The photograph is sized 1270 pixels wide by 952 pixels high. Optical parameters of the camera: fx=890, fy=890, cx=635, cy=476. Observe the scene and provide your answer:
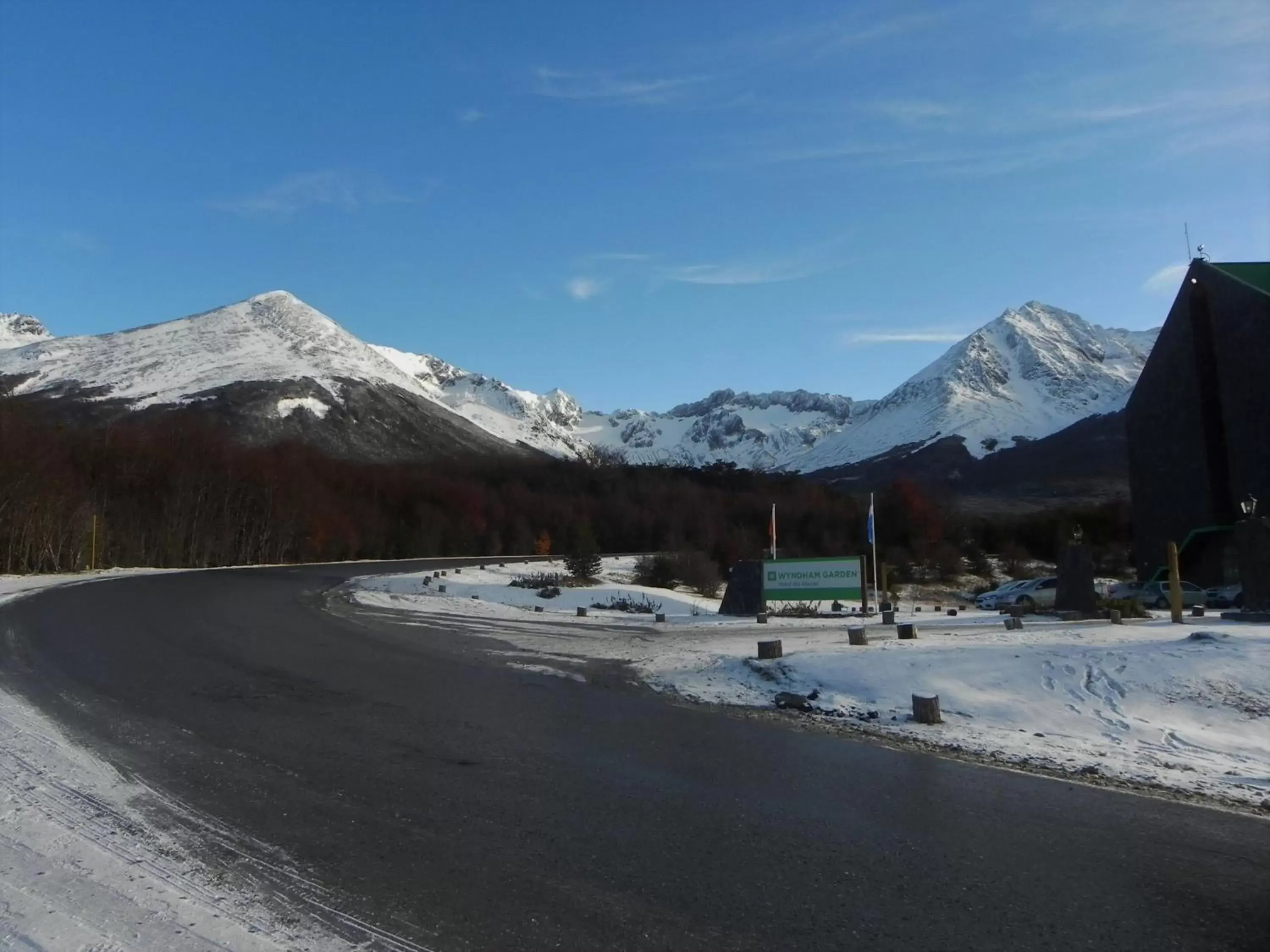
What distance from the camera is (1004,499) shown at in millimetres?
141625

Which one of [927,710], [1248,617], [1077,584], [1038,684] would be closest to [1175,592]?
[1248,617]

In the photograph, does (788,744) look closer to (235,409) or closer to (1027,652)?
(1027,652)

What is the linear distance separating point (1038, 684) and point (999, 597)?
2820cm

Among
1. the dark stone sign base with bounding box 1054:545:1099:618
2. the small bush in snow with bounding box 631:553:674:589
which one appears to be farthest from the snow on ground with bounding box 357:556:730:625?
the dark stone sign base with bounding box 1054:545:1099:618

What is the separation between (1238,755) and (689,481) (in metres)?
112

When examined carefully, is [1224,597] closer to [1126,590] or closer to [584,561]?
[1126,590]

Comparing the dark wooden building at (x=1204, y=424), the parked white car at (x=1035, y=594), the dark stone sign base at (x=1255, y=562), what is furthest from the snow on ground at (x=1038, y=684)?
the dark wooden building at (x=1204, y=424)

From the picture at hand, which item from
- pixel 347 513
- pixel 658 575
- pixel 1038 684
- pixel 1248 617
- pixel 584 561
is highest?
pixel 347 513

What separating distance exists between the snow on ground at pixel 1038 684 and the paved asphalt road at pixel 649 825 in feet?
4.16

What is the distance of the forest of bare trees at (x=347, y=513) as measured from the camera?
172ft

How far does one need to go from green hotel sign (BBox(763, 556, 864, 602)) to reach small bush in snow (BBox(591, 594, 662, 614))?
12.8ft

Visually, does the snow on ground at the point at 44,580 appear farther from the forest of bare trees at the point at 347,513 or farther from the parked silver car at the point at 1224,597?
the parked silver car at the point at 1224,597

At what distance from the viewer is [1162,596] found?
33.9 metres

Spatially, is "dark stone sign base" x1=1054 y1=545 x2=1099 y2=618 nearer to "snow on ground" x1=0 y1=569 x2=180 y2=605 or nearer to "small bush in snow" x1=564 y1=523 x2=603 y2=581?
"small bush in snow" x1=564 y1=523 x2=603 y2=581
